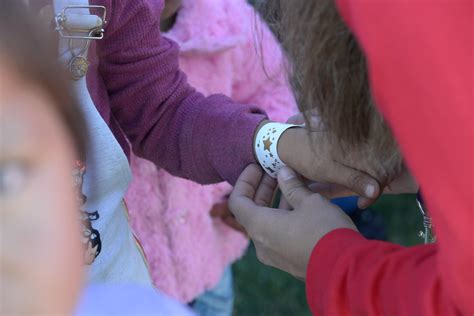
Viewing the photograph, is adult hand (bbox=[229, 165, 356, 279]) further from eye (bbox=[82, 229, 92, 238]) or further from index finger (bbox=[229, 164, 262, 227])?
eye (bbox=[82, 229, 92, 238])

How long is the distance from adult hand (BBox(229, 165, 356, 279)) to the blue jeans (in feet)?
1.81

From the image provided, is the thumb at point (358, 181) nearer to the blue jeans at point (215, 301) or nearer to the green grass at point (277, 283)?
the blue jeans at point (215, 301)

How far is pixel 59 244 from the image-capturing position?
38 centimetres

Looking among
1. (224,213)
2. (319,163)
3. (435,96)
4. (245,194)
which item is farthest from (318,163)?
(224,213)

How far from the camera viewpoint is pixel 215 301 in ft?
4.77

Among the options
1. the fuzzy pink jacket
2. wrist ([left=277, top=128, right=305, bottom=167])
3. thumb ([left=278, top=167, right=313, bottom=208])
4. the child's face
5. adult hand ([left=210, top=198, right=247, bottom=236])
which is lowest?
adult hand ([left=210, top=198, right=247, bottom=236])

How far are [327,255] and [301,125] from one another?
257 mm

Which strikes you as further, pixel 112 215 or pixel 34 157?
pixel 112 215

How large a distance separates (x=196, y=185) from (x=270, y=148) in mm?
358

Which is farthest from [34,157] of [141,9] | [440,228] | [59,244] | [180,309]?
[141,9]

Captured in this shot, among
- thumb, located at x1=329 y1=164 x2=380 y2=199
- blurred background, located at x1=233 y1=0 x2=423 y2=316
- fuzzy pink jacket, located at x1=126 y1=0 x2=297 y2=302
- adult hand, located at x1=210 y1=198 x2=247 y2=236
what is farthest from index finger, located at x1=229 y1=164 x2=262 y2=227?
blurred background, located at x1=233 y1=0 x2=423 y2=316

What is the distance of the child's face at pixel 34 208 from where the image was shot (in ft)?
1.17

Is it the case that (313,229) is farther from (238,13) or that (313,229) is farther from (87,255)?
(238,13)

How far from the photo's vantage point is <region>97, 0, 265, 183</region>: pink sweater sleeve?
90 cm
